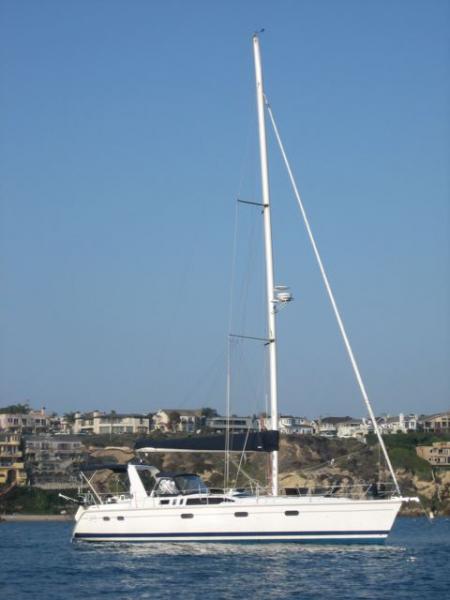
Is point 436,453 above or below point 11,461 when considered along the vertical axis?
above

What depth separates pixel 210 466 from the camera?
103438 millimetres

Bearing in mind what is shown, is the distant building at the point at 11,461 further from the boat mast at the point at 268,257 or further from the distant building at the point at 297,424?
the boat mast at the point at 268,257

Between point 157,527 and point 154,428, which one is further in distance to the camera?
point 154,428

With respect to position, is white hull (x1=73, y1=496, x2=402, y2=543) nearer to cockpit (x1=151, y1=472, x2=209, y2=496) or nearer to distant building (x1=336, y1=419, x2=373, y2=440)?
cockpit (x1=151, y1=472, x2=209, y2=496)

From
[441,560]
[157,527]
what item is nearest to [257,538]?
[157,527]

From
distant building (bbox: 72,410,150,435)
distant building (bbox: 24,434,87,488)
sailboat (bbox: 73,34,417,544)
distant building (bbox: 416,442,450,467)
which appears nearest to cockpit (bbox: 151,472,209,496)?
sailboat (bbox: 73,34,417,544)

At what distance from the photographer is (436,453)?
113 meters

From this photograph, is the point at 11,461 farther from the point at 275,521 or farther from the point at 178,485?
the point at 275,521

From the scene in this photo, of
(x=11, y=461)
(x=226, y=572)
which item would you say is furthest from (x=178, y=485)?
(x=11, y=461)

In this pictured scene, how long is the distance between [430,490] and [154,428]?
53.6 metres

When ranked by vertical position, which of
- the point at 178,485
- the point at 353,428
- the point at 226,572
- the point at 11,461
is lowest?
the point at 226,572

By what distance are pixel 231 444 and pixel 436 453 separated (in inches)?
2977

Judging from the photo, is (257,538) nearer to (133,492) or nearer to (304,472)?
(133,492)

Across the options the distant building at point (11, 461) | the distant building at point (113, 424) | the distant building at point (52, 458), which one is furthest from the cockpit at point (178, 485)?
the distant building at point (113, 424)
